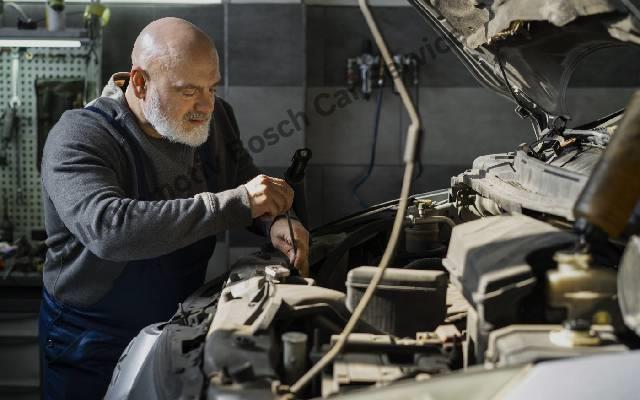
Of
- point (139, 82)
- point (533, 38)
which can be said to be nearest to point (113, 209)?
point (139, 82)

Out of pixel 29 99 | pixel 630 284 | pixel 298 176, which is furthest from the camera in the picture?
pixel 29 99

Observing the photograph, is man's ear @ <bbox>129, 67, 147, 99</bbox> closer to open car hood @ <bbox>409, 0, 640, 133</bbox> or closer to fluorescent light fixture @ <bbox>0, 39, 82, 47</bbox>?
open car hood @ <bbox>409, 0, 640, 133</bbox>

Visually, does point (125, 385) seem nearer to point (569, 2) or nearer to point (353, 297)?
point (353, 297)

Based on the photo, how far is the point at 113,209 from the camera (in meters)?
2.04

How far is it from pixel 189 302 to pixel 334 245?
576 millimetres

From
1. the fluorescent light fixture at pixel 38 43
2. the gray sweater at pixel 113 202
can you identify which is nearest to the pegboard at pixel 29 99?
the fluorescent light fixture at pixel 38 43

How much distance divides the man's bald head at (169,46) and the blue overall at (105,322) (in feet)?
0.70

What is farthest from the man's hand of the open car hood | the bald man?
the open car hood

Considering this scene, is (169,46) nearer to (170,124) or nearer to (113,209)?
(170,124)

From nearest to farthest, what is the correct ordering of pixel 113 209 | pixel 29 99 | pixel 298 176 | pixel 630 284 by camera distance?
1. pixel 630 284
2. pixel 113 209
3. pixel 298 176
4. pixel 29 99

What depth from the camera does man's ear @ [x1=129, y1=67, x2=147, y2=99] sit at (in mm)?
2385

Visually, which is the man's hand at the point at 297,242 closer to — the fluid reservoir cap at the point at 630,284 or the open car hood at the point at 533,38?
the open car hood at the point at 533,38

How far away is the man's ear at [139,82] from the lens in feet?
7.82

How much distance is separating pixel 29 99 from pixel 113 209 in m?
2.77
